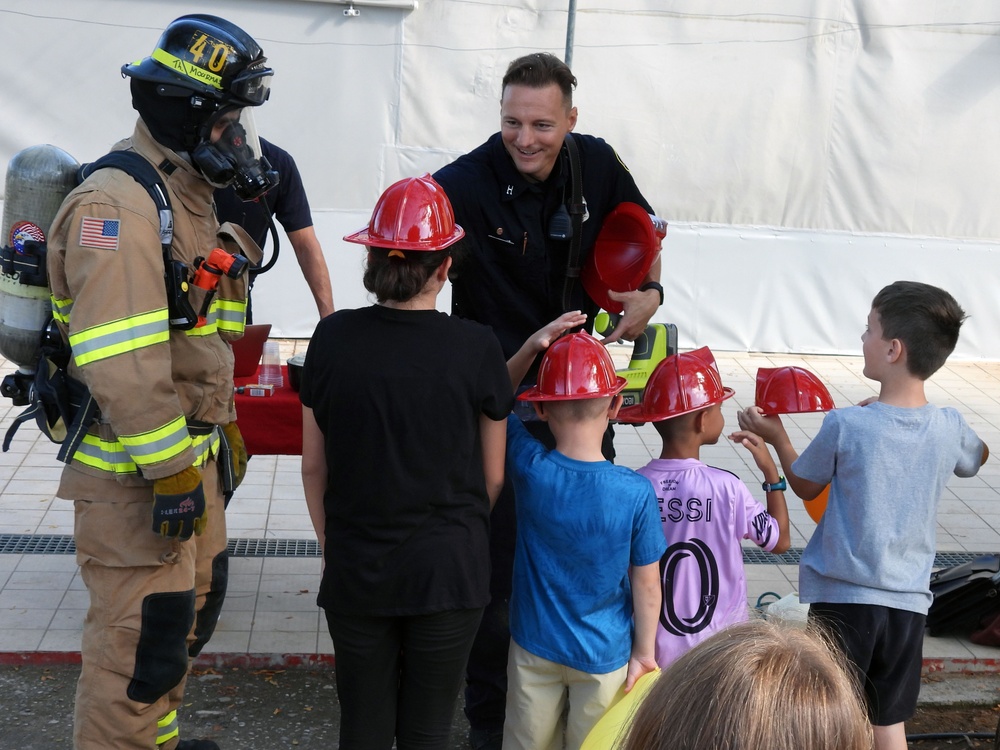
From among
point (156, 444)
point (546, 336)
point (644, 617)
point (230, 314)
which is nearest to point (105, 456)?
point (156, 444)

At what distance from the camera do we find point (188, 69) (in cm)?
280

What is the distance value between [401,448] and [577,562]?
582 millimetres

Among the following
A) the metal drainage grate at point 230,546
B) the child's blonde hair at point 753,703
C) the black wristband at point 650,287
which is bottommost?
the metal drainage grate at point 230,546

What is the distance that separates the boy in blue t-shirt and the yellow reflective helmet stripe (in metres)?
1.14

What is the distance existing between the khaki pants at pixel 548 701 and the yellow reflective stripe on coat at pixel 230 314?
1.20 m

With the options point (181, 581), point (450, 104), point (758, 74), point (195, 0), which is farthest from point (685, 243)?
point (181, 581)

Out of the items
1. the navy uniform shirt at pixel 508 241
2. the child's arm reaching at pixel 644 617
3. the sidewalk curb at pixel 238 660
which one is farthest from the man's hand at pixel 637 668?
the sidewalk curb at pixel 238 660

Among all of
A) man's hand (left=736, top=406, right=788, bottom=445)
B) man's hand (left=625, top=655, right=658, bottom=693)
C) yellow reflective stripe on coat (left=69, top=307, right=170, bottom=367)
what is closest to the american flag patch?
yellow reflective stripe on coat (left=69, top=307, right=170, bottom=367)

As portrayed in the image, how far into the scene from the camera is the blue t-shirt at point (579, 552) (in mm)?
2752

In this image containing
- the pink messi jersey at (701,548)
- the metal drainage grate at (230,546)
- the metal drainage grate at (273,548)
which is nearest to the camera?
the pink messi jersey at (701,548)

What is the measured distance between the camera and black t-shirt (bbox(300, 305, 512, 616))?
2.56 meters

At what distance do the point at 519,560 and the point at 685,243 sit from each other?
6.52 metres

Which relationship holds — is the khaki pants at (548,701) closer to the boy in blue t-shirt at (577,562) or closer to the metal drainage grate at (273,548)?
the boy in blue t-shirt at (577,562)

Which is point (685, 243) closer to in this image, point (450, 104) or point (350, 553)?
point (450, 104)
